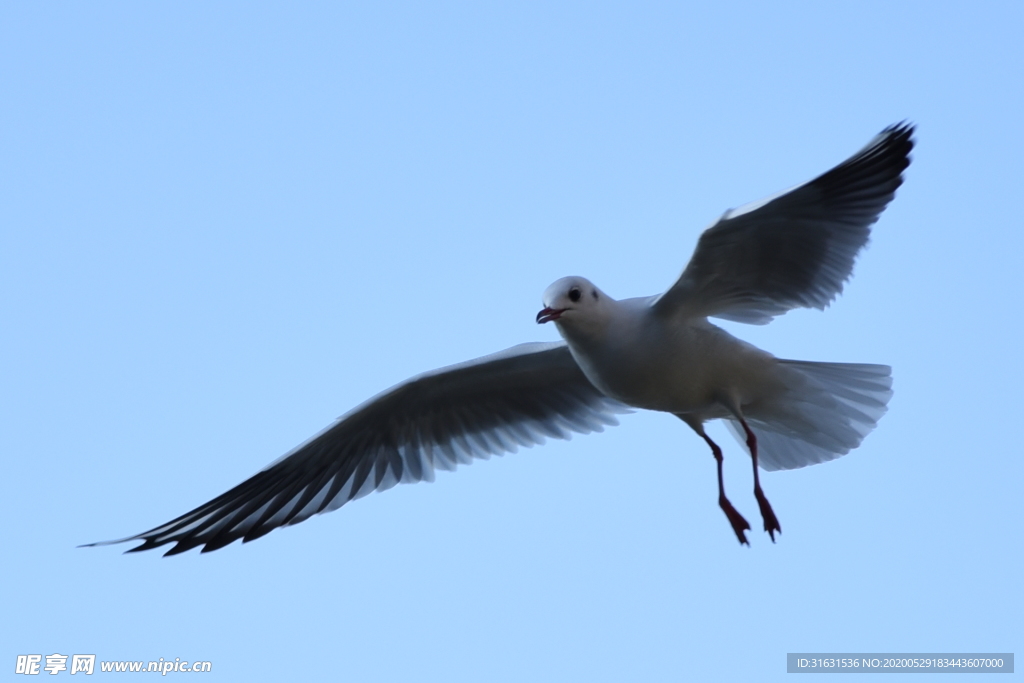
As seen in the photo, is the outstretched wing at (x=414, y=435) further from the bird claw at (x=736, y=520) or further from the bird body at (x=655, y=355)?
the bird claw at (x=736, y=520)

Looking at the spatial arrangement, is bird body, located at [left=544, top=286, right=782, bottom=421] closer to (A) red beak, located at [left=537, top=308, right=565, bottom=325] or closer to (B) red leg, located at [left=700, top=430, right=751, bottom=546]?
(A) red beak, located at [left=537, top=308, right=565, bottom=325]

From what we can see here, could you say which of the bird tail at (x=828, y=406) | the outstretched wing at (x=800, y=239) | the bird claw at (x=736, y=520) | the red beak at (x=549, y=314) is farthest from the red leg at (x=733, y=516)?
the red beak at (x=549, y=314)

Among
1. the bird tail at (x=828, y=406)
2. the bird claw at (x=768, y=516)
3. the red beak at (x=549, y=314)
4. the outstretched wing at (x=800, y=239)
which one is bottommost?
the bird claw at (x=768, y=516)

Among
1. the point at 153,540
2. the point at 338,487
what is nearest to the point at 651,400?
the point at 338,487

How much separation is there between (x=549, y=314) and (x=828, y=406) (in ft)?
4.26

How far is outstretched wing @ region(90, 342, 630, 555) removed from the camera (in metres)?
6.04

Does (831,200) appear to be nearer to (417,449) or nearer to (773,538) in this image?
(773,538)

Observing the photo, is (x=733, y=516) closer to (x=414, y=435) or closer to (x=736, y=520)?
(x=736, y=520)

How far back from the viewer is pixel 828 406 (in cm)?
560

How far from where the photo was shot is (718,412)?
5613 millimetres

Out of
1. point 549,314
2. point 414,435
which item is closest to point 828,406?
point 549,314

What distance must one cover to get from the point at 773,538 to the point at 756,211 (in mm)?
1252

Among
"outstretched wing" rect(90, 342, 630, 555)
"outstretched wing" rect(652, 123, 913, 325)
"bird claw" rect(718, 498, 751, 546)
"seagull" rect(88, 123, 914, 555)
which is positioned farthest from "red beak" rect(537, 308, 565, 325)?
"bird claw" rect(718, 498, 751, 546)

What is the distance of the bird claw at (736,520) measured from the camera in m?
5.41
